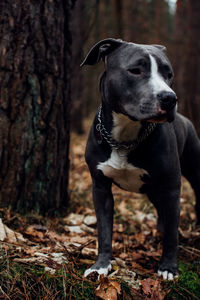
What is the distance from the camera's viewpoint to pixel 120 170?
293 centimetres

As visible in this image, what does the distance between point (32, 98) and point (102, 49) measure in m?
1.04

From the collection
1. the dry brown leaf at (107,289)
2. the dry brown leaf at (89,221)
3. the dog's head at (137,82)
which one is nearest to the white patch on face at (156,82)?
the dog's head at (137,82)

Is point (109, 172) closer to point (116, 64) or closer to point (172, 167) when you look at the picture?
point (172, 167)

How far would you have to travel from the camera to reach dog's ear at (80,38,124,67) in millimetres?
2816

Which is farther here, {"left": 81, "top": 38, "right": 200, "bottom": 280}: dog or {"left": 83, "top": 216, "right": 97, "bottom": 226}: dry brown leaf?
{"left": 83, "top": 216, "right": 97, "bottom": 226}: dry brown leaf


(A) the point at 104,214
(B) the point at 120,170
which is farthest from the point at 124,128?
(A) the point at 104,214

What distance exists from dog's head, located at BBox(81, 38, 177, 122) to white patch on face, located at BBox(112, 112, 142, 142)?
0.35ft

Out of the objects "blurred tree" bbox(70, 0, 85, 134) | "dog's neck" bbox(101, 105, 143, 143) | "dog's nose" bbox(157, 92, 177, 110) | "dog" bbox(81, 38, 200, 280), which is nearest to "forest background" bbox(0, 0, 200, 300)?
"dog" bbox(81, 38, 200, 280)

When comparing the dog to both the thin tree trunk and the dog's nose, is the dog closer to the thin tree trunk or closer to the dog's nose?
the dog's nose

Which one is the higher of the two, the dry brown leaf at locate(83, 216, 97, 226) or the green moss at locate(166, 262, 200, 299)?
the green moss at locate(166, 262, 200, 299)

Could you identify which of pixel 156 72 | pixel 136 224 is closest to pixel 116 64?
pixel 156 72

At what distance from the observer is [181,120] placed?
3678 mm

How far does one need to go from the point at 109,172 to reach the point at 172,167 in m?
0.52

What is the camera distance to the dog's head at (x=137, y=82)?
239cm
